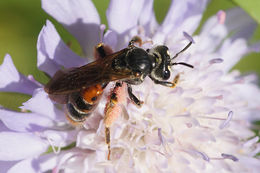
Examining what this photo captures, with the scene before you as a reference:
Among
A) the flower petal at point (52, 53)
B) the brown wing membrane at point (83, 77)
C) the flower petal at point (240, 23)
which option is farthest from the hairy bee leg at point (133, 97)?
the flower petal at point (240, 23)

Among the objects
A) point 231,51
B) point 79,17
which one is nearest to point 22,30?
point 79,17

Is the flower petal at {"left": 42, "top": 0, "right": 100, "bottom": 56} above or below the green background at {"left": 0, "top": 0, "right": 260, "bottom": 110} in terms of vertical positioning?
below

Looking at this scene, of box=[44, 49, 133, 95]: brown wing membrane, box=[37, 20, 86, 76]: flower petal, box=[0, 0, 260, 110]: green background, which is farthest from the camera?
box=[0, 0, 260, 110]: green background

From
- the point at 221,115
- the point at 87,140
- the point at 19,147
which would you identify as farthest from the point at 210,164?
the point at 19,147

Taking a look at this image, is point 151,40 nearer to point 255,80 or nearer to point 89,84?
point 89,84

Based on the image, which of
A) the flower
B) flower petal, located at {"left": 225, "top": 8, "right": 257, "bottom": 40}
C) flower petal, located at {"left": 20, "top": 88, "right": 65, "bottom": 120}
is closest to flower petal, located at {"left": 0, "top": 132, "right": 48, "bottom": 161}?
the flower

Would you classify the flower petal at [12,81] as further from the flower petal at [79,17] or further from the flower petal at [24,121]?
the flower petal at [79,17]

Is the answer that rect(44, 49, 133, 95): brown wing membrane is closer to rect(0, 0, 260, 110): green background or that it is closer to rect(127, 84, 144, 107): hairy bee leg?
rect(127, 84, 144, 107): hairy bee leg

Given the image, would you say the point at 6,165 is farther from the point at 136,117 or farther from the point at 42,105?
the point at 136,117
